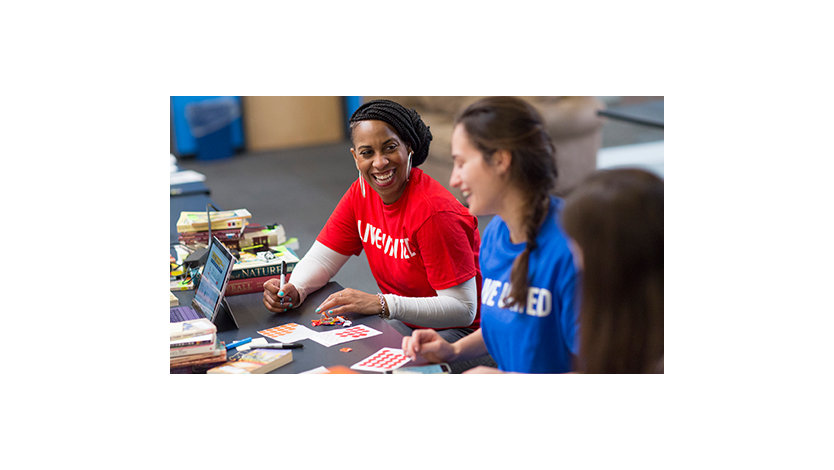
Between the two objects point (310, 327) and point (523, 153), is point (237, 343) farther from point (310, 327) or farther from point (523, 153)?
point (523, 153)

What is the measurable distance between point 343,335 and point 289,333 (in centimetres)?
19

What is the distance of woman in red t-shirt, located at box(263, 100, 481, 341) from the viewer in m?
2.55

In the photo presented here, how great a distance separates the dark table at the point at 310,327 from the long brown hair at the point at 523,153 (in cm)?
54

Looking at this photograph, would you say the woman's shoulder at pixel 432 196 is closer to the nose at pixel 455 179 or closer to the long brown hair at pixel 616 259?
the nose at pixel 455 179

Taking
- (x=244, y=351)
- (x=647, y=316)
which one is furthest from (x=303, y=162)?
(x=647, y=316)

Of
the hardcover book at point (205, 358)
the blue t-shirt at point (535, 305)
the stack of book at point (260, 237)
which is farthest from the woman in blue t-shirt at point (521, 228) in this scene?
the stack of book at point (260, 237)

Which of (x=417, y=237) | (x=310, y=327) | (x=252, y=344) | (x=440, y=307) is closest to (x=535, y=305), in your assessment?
(x=440, y=307)

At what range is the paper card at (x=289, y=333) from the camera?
251 centimetres

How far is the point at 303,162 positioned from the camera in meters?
4.36

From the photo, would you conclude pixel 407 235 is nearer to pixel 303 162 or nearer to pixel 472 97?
pixel 472 97

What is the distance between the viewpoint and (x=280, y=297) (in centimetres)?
271

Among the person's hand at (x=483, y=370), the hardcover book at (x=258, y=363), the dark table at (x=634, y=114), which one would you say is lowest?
the person's hand at (x=483, y=370)

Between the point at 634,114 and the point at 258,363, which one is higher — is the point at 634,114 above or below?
above
